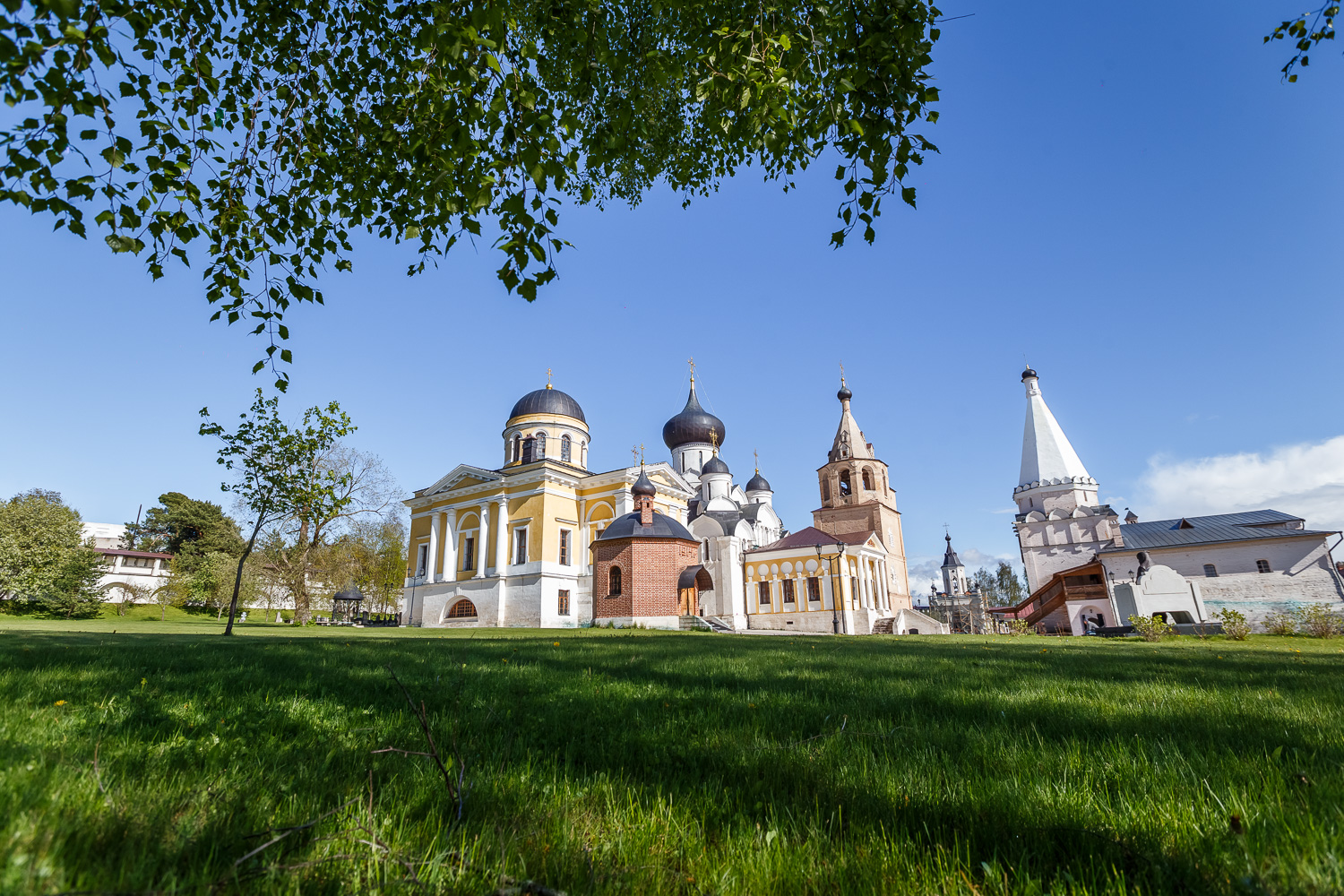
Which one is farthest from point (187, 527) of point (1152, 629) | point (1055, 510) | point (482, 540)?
point (1055, 510)

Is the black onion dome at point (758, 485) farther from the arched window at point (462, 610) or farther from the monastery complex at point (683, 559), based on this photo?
the arched window at point (462, 610)

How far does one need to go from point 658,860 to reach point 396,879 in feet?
2.02

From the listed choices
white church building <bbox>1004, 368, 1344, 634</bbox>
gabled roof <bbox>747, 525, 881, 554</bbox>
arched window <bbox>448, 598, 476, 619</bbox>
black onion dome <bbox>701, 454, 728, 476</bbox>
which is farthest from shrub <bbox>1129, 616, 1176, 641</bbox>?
arched window <bbox>448, 598, 476, 619</bbox>

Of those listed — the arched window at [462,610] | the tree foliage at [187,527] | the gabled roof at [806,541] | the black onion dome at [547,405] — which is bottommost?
the arched window at [462,610]

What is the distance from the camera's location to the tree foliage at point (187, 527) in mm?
59844

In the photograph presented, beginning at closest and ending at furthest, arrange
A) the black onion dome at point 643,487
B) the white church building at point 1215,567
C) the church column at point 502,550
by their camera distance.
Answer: the black onion dome at point 643,487 → the white church building at point 1215,567 → the church column at point 502,550

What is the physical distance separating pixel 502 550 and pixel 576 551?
4.42 m

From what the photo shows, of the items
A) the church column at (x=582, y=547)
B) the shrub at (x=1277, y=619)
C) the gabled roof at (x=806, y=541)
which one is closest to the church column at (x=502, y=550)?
the church column at (x=582, y=547)

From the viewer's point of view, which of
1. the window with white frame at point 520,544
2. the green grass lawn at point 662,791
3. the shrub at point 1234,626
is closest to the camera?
the green grass lawn at point 662,791

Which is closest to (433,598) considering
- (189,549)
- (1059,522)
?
(189,549)

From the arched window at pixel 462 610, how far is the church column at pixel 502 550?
8.99 feet

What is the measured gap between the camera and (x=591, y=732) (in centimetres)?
297

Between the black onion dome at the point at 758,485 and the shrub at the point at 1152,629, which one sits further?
the black onion dome at the point at 758,485

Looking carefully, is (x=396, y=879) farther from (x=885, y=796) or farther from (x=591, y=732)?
(x=591, y=732)
